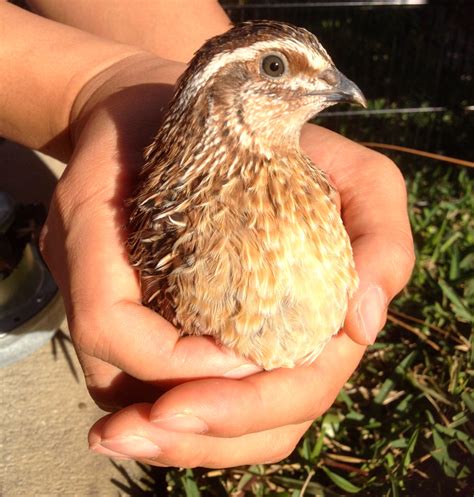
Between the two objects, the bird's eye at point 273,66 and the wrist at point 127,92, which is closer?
the bird's eye at point 273,66

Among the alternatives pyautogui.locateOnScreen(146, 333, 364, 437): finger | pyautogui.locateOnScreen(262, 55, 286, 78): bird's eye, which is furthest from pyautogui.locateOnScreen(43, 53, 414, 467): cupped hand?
pyautogui.locateOnScreen(262, 55, 286, 78): bird's eye

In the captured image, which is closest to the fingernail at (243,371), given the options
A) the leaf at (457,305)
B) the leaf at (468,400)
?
Answer: the leaf at (468,400)

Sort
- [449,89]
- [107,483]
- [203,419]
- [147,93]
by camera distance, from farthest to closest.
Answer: [449,89] → [107,483] → [147,93] → [203,419]

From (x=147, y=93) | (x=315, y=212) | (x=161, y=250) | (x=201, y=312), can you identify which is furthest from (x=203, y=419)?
(x=147, y=93)

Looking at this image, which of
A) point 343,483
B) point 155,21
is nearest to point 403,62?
point 155,21

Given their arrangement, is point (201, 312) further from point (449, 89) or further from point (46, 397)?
point (449, 89)

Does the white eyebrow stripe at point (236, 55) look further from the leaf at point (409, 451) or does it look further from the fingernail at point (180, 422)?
the leaf at point (409, 451)

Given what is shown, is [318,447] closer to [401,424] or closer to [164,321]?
[401,424]
